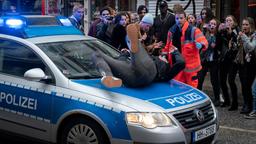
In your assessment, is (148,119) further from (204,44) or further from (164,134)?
(204,44)

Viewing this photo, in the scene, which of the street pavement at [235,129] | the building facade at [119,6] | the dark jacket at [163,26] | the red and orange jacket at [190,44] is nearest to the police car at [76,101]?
the street pavement at [235,129]

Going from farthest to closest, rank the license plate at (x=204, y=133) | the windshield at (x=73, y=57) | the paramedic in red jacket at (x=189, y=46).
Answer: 1. the paramedic in red jacket at (x=189, y=46)
2. the windshield at (x=73, y=57)
3. the license plate at (x=204, y=133)

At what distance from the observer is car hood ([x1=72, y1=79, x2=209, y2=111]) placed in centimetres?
521

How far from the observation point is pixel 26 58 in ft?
19.1

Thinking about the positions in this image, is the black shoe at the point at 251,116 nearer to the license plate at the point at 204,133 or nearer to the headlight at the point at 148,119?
the license plate at the point at 204,133

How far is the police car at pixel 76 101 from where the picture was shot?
5.00m

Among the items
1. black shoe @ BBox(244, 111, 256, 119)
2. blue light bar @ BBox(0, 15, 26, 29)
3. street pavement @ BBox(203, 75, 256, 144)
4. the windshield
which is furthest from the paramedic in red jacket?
blue light bar @ BBox(0, 15, 26, 29)

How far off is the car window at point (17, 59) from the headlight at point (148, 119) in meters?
1.20

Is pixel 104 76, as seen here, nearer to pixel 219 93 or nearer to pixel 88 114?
pixel 88 114

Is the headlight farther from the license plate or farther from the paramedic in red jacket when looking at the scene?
the paramedic in red jacket

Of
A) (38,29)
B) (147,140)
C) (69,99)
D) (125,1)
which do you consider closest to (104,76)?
(69,99)

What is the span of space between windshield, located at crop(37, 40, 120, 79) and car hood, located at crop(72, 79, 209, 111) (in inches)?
8.0

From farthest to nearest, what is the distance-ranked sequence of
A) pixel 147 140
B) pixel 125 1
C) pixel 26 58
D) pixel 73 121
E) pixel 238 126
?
pixel 125 1
pixel 238 126
pixel 26 58
pixel 73 121
pixel 147 140

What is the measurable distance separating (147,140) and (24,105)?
1541 millimetres
